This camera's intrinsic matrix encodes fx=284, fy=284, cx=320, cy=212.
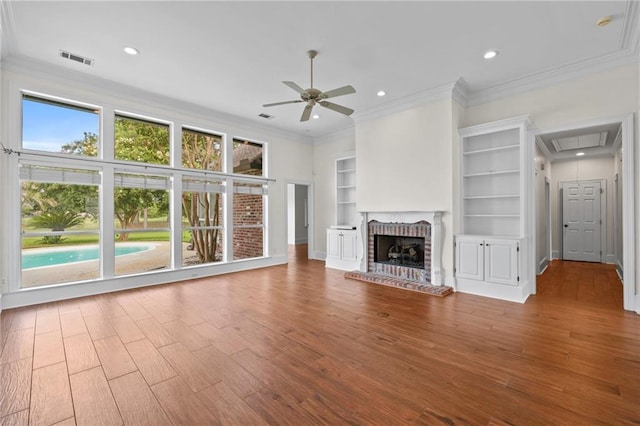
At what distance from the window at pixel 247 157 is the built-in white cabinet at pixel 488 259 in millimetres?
4627

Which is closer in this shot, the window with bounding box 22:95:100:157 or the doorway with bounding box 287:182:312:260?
the window with bounding box 22:95:100:157

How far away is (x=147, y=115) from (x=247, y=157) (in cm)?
217

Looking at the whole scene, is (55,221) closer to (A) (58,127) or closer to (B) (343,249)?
(A) (58,127)

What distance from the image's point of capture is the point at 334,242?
656 centimetres

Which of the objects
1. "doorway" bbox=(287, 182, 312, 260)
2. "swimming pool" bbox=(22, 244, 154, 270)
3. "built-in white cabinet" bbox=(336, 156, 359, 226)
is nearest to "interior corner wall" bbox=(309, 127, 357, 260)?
"built-in white cabinet" bbox=(336, 156, 359, 226)

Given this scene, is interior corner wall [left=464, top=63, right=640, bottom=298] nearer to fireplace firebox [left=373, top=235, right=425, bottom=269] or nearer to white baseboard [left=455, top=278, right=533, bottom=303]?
white baseboard [left=455, top=278, right=533, bottom=303]

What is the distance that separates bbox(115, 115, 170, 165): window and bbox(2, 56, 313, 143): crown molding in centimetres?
37

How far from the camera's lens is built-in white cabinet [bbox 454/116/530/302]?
412 centimetres

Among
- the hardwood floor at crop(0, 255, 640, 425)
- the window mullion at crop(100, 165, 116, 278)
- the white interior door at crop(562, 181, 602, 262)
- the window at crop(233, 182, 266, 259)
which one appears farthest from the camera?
the white interior door at crop(562, 181, 602, 262)

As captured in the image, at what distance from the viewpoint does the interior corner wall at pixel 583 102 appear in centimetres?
364

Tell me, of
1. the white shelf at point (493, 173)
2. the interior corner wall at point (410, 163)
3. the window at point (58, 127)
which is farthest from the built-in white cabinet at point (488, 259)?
the window at point (58, 127)

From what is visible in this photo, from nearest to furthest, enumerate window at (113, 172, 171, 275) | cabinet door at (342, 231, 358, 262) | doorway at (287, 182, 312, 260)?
window at (113, 172, 171, 275) < cabinet door at (342, 231, 358, 262) < doorway at (287, 182, 312, 260)

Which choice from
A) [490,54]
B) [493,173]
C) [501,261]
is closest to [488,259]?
[501,261]

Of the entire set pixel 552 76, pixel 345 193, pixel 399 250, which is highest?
pixel 552 76
